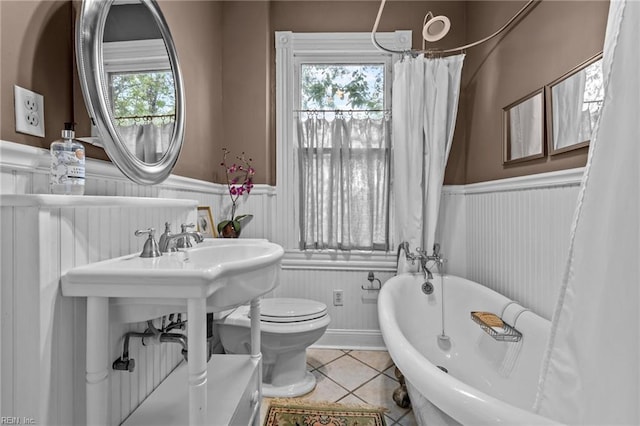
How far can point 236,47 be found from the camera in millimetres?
2428

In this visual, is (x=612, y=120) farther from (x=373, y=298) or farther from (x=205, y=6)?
(x=205, y=6)

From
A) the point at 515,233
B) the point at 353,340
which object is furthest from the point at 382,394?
the point at 515,233

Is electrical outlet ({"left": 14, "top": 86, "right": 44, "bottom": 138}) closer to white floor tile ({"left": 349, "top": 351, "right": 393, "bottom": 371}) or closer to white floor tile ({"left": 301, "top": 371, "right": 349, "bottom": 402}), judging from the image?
white floor tile ({"left": 301, "top": 371, "right": 349, "bottom": 402})

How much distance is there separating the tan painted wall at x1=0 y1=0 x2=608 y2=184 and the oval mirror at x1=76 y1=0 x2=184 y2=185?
9 centimetres

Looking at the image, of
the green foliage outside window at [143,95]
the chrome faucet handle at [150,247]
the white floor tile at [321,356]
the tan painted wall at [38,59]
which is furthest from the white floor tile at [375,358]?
the tan painted wall at [38,59]

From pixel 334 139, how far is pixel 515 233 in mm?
1336

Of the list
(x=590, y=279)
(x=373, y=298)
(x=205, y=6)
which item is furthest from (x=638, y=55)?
(x=205, y=6)

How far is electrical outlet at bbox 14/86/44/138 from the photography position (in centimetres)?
80

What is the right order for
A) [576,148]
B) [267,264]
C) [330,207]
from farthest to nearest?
1. [330,207]
2. [576,148]
3. [267,264]

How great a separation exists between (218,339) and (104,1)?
1780 millimetres

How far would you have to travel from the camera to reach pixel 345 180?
2371 millimetres

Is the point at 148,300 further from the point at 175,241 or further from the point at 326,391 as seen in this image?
the point at 326,391

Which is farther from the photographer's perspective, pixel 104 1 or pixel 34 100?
pixel 104 1

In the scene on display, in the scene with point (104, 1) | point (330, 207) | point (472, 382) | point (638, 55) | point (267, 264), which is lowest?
point (472, 382)
